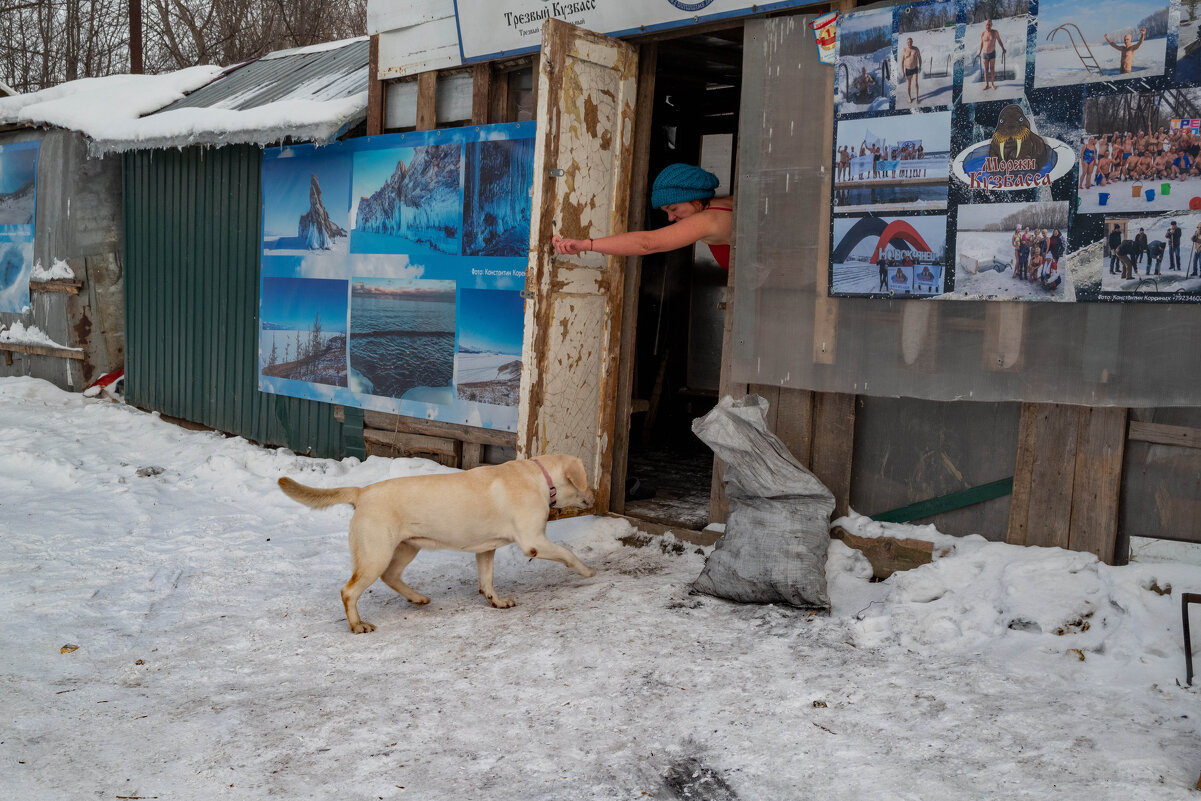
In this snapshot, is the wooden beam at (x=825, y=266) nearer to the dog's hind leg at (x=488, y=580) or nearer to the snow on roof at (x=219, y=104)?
the dog's hind leg at (x=488, y=580)

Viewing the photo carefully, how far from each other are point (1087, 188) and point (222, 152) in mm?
7751

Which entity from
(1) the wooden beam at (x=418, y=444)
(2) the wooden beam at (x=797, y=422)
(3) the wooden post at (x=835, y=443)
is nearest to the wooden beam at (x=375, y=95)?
(1) the wooden beam at (x=418, y=444)

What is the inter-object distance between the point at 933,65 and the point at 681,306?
5.11m

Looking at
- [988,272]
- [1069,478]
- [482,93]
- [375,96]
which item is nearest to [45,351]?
[375,96]

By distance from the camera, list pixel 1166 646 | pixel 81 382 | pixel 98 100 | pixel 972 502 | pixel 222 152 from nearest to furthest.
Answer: pixel 1166 646 → pixel 972 502 → pixel 222 152 → pixel 98 100 → pixel 81 382

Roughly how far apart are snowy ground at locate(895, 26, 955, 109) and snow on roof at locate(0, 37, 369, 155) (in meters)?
4.34

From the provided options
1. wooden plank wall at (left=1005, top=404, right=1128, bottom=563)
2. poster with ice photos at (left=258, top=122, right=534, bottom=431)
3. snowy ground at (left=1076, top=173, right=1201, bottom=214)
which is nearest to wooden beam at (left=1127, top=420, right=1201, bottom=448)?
wooden plank wall at (left=1005, top=404, right=1128, bottom=563)

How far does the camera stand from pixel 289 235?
8.73 m

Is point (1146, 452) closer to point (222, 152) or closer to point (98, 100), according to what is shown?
point (222, 152)

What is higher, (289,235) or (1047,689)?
(289,235)

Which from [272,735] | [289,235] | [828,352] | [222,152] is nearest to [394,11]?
[289,235]

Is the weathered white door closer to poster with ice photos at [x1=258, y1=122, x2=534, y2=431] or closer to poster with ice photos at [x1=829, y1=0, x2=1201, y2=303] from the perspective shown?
poster with ice photos at [x1=258, y1=122, x2=534, y2=431]

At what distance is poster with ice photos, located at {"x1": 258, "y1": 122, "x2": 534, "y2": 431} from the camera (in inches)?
280

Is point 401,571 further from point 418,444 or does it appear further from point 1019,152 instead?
point 1019,152
